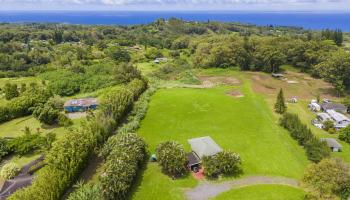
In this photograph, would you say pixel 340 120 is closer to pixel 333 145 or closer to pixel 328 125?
pixel 328 125

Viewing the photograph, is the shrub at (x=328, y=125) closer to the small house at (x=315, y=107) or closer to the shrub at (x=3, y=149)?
the small house at (x=315, y=107)

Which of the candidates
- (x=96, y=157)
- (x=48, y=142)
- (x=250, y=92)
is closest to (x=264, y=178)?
(x=96, y=157)

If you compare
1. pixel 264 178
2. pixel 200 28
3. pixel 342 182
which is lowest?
pixel 264 178

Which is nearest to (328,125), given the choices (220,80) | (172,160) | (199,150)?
(199,150)

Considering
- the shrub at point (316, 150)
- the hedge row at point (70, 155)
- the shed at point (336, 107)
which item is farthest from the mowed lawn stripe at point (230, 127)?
the shed at point (336, 107)

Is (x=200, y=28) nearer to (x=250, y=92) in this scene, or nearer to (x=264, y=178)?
(x=250, y=92)

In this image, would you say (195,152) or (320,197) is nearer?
(320,197)
